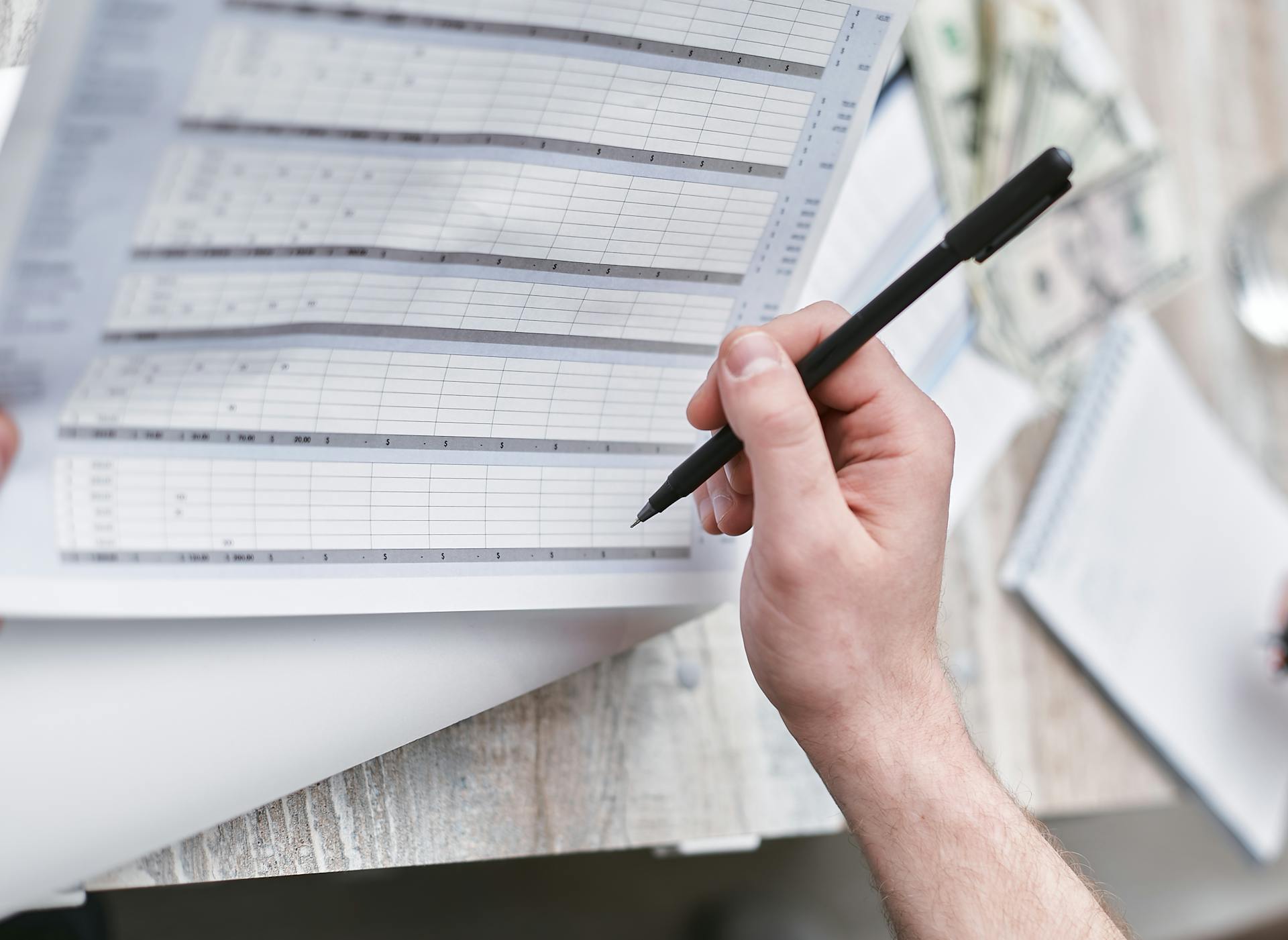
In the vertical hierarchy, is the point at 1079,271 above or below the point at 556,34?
above

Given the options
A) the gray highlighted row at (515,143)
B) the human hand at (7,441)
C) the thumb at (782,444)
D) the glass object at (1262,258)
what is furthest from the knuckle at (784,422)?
the glass object at (1262,258)

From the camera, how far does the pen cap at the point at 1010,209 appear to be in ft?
1.05

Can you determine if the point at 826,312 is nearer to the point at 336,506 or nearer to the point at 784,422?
the point at 784,422

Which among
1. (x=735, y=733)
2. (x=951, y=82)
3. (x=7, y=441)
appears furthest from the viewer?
(x=951, y=82)

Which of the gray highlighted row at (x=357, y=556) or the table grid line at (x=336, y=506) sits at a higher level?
the table grid line at (x=336, y=506)

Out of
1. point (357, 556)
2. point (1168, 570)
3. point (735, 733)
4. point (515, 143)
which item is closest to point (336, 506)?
point (357, 556)

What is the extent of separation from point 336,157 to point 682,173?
128 mm

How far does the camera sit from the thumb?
12.7 inches

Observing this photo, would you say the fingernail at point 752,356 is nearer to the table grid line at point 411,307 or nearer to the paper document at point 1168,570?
the table grid line at point 411,307

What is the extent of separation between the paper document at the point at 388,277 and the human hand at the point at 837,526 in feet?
0.17

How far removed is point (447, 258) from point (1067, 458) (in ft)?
1.60

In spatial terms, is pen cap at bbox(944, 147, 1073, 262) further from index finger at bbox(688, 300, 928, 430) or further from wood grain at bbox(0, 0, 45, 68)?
wood grain at bbox(0, 0, 45, 68)

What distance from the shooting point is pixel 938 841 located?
0.36m

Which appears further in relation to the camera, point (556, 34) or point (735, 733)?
point (735, 733)
